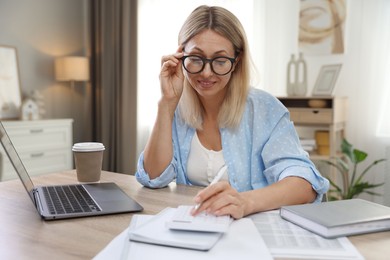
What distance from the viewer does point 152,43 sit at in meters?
3.95

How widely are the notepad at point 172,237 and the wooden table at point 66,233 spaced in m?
0.07

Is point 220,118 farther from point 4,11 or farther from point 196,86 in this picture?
point 4,11

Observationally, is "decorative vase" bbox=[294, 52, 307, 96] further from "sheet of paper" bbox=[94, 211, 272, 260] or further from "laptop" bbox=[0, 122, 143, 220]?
"sheet of paper" bbox=[94, 211, 272, 260]

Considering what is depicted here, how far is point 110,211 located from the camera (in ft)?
3.15

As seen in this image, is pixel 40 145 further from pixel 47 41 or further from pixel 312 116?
pixel 312 116

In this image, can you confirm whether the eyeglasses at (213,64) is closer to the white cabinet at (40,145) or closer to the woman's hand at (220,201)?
the woman's hand at (220,201)

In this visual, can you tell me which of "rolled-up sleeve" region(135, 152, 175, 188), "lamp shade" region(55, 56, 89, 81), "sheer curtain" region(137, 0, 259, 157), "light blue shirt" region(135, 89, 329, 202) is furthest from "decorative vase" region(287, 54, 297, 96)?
"lamp shade" region(55, 56, 89, 81)

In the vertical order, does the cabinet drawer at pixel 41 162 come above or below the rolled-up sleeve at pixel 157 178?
below

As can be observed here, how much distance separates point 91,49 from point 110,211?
11.9 ft

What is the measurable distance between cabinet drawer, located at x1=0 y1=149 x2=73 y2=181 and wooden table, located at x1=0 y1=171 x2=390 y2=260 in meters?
2.37

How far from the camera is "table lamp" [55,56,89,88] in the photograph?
390cm

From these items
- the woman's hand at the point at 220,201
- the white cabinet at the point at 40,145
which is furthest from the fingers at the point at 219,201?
the white cabinet at the point at 40,145

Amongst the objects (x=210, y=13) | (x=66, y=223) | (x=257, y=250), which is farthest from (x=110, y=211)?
(x=210, y=13)

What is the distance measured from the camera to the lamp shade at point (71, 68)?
3.90 m
